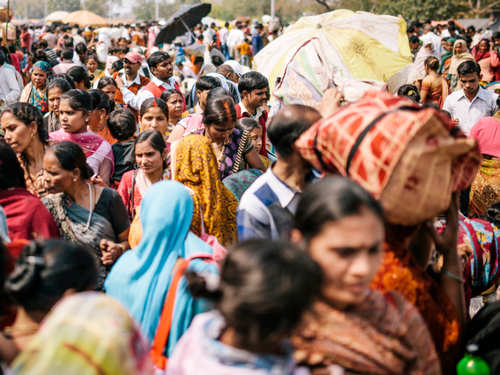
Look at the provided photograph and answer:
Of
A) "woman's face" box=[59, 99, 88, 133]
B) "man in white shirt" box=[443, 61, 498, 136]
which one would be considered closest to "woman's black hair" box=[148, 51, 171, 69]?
"woman's face" box=[59, 99, 88, 133]

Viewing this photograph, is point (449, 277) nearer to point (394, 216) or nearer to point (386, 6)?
point (394, 216)

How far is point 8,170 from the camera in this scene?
2967 millimetres

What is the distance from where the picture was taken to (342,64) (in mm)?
4047

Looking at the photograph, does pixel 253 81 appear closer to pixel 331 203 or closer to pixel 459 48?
pixel 331 203

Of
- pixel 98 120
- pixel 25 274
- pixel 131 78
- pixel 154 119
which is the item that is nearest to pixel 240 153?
pixel 154 119

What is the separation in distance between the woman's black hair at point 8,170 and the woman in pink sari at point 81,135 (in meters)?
1.45

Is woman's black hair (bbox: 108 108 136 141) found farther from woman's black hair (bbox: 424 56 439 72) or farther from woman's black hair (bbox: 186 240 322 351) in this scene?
woman's black hair (bbox: 424 56 439 72)

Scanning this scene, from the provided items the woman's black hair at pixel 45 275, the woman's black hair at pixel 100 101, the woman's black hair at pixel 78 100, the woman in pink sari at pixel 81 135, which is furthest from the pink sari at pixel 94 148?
the woman's black hair at pixel 45 275

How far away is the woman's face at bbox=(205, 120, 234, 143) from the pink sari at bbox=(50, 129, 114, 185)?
957mm

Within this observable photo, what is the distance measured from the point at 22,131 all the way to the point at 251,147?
1603 mm

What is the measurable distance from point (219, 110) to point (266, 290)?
2.58 meters

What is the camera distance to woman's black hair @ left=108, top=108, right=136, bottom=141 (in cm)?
489

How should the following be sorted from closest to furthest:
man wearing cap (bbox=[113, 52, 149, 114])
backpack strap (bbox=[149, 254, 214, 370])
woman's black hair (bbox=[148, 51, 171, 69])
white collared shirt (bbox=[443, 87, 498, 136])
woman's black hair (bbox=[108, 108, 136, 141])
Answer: backpack strap (bbox=[149, 254, 214, 370])
woman's black hair (bbox=[108, 108, 136, 141])
woman's black hair (bbox=[148, 51, 171, 69])
white collared shirt (bbox=[443, 87, 498, 136])
man wearing cap (bbox=[113, 52, 149, 114])

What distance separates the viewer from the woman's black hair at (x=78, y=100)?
4516 mm
